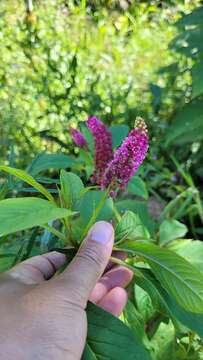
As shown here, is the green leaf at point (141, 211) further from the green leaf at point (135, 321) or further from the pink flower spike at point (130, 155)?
the pink flower spike at point (130, 155)

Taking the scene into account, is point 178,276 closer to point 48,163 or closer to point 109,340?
point 109,340

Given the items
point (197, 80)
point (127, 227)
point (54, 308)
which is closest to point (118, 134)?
point (127, 227)

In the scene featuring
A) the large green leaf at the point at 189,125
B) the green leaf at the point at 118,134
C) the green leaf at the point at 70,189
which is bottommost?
the green leaf at the point at 70,189

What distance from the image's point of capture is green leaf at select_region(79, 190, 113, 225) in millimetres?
1232

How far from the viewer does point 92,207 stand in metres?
1.25

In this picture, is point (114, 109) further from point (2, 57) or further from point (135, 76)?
point (135, 76)

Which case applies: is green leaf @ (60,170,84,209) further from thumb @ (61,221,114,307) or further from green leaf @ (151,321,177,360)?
green leaf @ (151,321,177,360)

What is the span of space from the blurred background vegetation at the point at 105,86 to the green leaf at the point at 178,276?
0.99 meters

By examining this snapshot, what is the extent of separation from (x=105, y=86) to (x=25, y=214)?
8.66 ft

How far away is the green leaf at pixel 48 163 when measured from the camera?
1489mm

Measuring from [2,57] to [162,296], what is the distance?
210 centimetres

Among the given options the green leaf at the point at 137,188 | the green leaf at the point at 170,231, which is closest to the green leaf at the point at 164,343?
the green leaf at the point at 170,231

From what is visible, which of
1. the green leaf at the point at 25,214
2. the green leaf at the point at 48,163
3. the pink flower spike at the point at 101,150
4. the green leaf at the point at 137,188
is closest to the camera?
the green leaf at the point at 25,214

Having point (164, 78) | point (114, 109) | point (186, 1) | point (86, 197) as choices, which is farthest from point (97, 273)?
point (186, 1)
